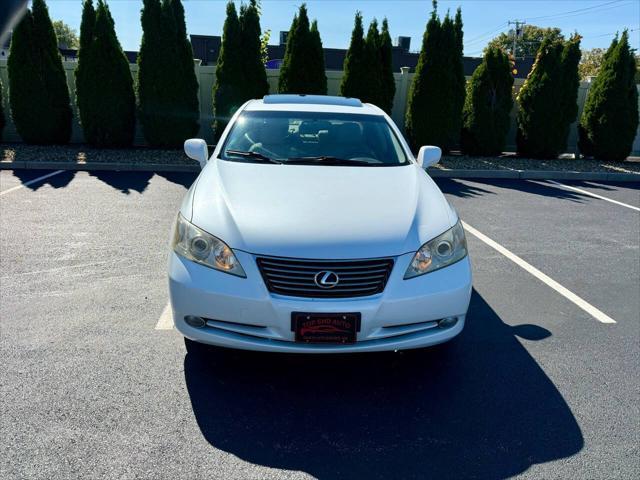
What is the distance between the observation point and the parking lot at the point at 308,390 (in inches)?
92.2

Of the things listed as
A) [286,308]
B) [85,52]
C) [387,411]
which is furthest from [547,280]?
[85,52]

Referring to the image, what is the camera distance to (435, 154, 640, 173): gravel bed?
35.3 feet

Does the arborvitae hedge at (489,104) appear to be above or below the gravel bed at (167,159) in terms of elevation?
above

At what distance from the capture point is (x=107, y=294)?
13.2 feet

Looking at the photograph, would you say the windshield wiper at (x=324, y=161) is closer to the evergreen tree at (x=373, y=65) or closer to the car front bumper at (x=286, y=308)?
the car front bumper at (x=286, y=308)

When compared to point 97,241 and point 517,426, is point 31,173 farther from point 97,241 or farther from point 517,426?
point 517,426

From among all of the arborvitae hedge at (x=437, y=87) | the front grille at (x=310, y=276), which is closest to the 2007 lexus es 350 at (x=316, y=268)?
the front grille at (x=310, y=276)

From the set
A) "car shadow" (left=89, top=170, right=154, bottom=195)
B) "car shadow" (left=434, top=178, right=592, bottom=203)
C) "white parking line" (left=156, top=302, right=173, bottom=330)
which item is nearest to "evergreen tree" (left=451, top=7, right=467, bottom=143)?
"car shadow" (left=434, top=178, right=592, bottom=203)

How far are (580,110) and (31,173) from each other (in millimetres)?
12584

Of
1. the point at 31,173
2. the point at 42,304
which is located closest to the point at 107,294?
the point at 42,304

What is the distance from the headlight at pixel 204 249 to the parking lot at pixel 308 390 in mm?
731

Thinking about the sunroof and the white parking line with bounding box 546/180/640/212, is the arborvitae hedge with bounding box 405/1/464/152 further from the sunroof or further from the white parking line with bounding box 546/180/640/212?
the sunroof

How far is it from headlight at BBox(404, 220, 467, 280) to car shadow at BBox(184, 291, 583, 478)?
2.40 ft

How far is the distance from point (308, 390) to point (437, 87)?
979 cm
